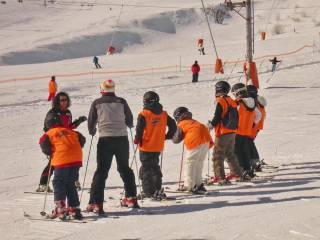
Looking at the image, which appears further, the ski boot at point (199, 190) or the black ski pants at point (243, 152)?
the black ski pants at point (243, 152)

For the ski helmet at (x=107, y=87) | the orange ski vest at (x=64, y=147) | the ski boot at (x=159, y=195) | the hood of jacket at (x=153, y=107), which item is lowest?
the ski boot at (x=159, y=195)

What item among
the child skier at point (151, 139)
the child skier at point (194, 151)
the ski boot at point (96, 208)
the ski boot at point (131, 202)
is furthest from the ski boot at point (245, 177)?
the ski boot at point (96, 208)

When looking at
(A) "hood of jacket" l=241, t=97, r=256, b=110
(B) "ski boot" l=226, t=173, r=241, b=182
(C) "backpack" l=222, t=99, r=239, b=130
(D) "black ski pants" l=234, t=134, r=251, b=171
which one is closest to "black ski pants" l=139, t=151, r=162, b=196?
(C) "backpack" l=222, t=99, r=239, b=130

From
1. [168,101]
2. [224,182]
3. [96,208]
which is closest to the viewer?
[96,208]

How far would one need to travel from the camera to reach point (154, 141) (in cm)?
855

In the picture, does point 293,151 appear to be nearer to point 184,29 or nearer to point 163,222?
point 163,222

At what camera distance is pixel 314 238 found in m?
6.01

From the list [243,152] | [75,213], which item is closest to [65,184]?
[75,213]

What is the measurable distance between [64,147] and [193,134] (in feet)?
6.88

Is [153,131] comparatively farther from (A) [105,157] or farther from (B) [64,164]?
(B) [64,164]

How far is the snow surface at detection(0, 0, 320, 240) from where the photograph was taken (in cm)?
695

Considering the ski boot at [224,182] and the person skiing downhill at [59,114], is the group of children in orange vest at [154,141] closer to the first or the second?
the ski boot at [224,182]

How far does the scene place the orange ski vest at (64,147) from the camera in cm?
742

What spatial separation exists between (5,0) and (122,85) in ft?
144
